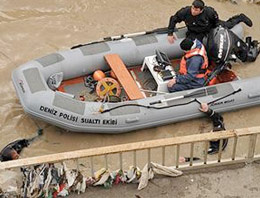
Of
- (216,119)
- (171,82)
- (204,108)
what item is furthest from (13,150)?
(216,119)

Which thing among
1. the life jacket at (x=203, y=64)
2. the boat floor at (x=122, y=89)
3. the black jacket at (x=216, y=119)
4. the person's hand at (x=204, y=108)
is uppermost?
the life jacket at (x=203, y=64)

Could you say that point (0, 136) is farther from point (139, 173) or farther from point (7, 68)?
point (139, 173)

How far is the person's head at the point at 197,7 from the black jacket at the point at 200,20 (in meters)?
0.08

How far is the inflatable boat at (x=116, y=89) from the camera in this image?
564 centimetres

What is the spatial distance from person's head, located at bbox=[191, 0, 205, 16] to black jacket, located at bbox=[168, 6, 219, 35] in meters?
0.08

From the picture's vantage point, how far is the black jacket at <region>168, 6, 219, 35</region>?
6.25 metres

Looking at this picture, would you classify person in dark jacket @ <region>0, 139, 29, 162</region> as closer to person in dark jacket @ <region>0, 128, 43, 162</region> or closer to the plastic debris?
person in dark jacket @ <region>0, 128, 43, 162</region>

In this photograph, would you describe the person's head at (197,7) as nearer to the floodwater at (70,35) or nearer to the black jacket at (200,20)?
the black jacket at (200,20)

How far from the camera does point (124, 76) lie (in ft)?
19.8

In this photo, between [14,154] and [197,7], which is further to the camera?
[197,7]

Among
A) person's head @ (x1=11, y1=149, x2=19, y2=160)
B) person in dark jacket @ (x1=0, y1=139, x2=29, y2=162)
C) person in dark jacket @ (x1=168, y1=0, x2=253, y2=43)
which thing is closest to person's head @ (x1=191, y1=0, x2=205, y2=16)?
person in dark jacket @ (x1=168, y1=0, x2=253, y2=43)

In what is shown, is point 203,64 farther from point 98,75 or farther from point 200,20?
point 98,75

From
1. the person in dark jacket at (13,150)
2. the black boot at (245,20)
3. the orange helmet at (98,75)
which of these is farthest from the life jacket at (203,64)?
the person in dark jacket at (13,150)

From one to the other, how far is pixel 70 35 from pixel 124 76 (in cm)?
163
